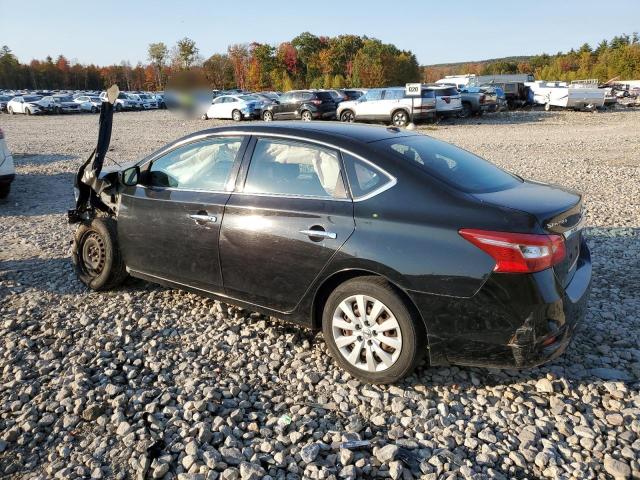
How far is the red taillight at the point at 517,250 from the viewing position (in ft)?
9.34

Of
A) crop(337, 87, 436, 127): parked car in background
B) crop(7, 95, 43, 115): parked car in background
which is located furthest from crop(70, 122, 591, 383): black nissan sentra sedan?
crop(7, 95, 43, 115): parked car in background

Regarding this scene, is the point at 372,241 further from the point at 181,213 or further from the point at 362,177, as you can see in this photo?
the point at 181,213

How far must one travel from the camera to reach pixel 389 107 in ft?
73.4

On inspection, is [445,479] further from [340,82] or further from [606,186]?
[340,82]

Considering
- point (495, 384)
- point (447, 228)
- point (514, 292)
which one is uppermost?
point (447, 228)

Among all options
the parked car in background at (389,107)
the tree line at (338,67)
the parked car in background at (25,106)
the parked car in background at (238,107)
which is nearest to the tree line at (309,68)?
the tree line at (338,67)

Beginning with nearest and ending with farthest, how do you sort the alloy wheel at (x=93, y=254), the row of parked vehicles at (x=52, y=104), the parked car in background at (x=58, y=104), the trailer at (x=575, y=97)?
the alloy wheel at (x=93, y=254)
the trailer at (x=575, y=97)
the row of parked vehicles at (x=52, y=104)
the parked car in background at (x=58, y=104)

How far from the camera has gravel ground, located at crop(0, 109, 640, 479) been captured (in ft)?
8.88

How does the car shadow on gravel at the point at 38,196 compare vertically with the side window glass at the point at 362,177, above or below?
below

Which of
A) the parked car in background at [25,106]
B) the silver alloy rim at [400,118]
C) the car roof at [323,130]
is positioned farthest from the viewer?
the parked car in background at [25,106]

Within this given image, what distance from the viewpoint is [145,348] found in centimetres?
390

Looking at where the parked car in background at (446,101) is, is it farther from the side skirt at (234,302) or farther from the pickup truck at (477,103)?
the side skirt at (234,302)

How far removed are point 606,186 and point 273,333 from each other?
788 cm

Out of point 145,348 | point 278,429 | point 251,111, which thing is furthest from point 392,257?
point 251,111
